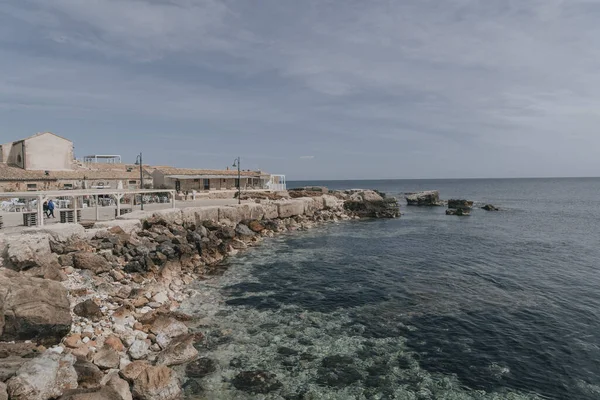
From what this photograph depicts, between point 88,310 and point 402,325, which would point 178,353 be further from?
point 402,325

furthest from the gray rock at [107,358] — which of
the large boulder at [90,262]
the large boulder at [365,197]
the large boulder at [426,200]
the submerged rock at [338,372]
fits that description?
the large boulder at [426,200]

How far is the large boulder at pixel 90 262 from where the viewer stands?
736 inches

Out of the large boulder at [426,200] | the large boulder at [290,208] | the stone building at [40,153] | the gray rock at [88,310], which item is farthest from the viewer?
the large boulder at [426,200]

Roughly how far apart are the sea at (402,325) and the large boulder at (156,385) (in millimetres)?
653

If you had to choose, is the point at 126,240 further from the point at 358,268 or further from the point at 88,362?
the point at 358,268

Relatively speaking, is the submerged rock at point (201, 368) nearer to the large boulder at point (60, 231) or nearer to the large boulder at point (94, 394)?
the large boulder at point (94, 394)

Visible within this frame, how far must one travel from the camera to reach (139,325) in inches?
543

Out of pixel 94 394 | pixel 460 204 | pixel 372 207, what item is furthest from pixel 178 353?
pixel 460 204

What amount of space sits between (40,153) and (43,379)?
51.4m

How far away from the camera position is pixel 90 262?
1883cm

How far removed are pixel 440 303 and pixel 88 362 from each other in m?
15.6

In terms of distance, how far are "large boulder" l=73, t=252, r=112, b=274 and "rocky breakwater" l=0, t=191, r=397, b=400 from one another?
48mm

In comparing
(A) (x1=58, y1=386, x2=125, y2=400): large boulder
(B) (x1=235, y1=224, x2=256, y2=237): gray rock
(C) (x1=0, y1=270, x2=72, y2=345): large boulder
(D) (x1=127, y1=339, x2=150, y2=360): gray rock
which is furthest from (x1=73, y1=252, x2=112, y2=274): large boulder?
(B) (x1=235, y1=224, x2=256, y2=237): gray rock

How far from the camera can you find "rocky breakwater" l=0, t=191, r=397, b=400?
31.4ft
